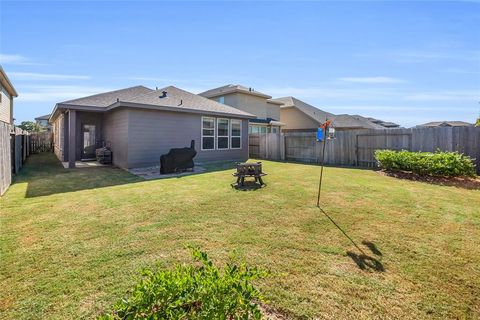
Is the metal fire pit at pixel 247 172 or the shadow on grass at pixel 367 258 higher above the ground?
the metal fire pit at pixel 247 172

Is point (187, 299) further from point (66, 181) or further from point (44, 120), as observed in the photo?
point (44, 120)

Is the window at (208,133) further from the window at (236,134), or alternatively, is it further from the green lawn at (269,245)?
the green lawn at (269,245)

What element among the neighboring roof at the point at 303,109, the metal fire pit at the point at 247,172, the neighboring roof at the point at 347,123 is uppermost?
the neighboring roof at the point at 303,109

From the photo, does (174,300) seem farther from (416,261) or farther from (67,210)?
(67,210)

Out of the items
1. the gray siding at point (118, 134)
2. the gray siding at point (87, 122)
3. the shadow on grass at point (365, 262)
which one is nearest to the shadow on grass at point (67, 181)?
the gray siding at point (118, 134)

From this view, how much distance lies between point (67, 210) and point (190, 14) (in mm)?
7410

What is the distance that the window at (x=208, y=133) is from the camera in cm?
1328

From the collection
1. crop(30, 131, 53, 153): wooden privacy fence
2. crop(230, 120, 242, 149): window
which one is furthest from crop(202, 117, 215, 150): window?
crop(30, 131, 53, 153): wooden privacy fence

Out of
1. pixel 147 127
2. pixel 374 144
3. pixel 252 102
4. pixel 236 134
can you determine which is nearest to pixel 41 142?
pixel 147 127

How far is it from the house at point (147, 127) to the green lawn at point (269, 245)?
15.5 ft

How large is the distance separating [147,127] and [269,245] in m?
9.36

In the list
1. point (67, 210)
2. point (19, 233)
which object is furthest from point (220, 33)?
point (19, 233)

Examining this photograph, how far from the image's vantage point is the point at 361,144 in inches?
499

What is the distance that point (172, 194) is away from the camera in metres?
6.36
